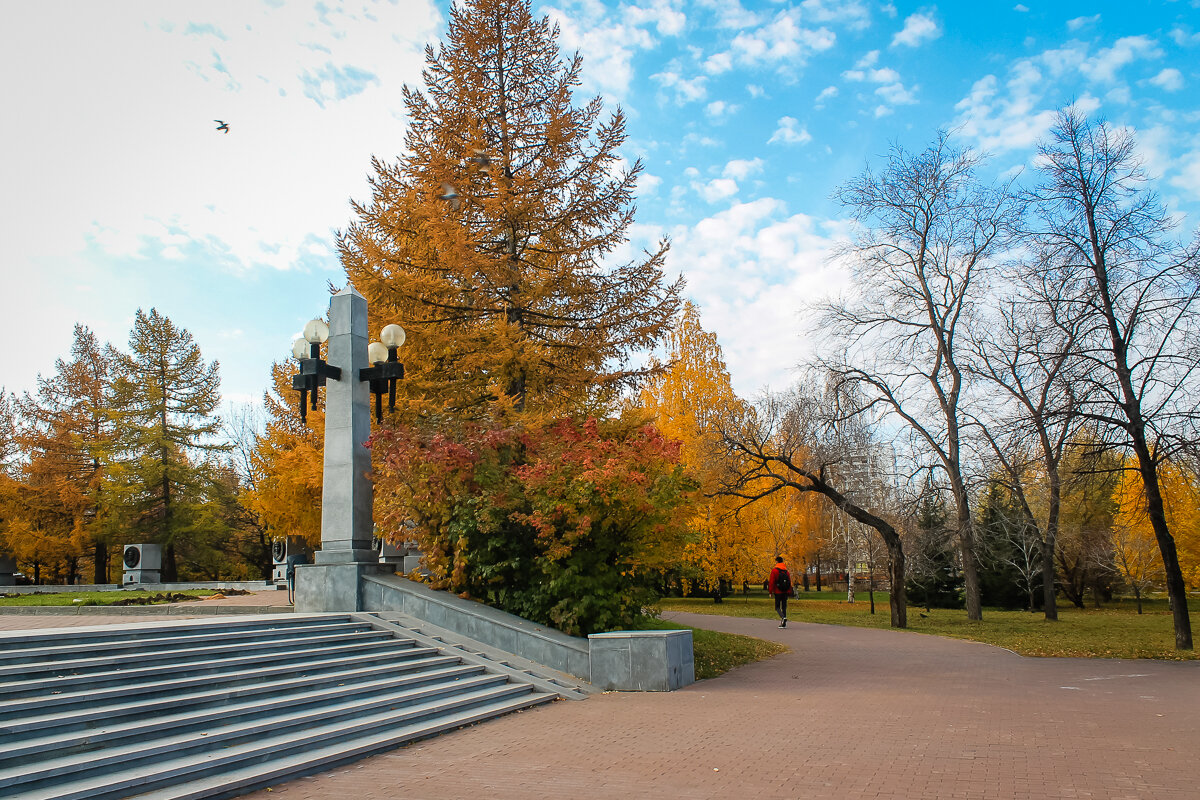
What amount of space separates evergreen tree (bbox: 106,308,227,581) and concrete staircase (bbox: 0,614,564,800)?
3026cm

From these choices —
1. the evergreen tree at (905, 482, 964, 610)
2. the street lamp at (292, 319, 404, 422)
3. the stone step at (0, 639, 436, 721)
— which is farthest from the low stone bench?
the evergreen tree at (905, 482, 964, 610)

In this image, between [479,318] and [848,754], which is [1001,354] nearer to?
[479,318]

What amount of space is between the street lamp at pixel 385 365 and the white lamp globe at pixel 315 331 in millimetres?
859

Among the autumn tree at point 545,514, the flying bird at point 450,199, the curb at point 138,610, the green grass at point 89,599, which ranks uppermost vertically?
the flying bird at point 450,199

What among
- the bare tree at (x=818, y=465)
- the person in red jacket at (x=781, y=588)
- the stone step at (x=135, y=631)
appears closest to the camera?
the stone step at (x=135, y=631)

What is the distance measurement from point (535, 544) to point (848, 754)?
631 cm

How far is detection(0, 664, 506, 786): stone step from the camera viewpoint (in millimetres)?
5652

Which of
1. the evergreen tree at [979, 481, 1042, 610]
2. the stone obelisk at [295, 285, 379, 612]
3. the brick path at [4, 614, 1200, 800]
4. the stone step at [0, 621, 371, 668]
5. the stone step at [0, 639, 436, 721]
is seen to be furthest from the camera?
the evergreen tree at [979, 481, 1042, 610]

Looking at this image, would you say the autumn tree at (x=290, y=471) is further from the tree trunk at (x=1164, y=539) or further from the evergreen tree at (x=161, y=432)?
the tree trunk at (x=1164, y=539)

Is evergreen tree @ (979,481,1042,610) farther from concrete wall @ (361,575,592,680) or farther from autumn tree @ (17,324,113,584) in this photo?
autumn tree @ (17,324,113,584)

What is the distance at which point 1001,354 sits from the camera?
73.7 feet

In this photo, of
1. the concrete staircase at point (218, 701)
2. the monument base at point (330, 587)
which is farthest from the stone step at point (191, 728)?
the monument base at point (330, 587)

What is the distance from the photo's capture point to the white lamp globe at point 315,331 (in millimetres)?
12992

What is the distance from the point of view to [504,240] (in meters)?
17.1
